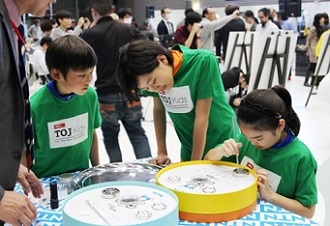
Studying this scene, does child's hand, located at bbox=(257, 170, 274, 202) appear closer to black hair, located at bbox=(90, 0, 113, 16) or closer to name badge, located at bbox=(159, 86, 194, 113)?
name badge, located at bbox=(159, 86, 194, 113)

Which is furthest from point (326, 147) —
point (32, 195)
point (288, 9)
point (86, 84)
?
Result: point (288, 9)

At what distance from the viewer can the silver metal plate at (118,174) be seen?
1286 mm

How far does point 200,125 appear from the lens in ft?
4.92

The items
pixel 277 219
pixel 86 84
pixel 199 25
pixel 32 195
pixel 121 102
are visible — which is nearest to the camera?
pixel 277 219

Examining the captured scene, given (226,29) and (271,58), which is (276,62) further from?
(226,29)

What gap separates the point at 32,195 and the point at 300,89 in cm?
585

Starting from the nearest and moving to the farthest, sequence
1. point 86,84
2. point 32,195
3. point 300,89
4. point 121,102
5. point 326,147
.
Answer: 1. point 32,195
2. point 86,84
3. point 121,102
4. point 326,147
5. point 300,89

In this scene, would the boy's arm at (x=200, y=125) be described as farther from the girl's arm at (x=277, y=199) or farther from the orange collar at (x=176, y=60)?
the girl's arm at (x=277, y=199)

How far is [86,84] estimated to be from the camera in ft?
4.89

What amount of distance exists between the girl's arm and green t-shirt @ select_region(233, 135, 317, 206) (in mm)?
19

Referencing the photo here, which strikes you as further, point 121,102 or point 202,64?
point 121,102

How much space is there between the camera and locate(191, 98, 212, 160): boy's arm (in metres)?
1.50

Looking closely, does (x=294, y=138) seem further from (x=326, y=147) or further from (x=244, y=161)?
(x=326, y=147)

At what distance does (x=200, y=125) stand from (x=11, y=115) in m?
0.72
